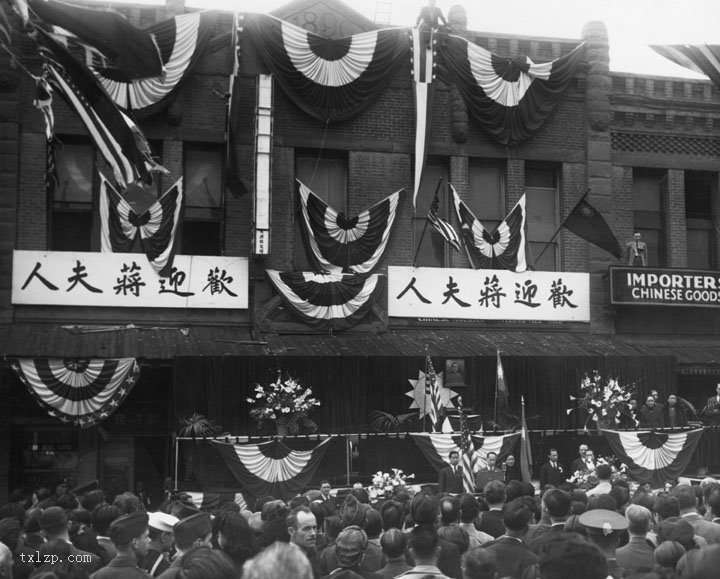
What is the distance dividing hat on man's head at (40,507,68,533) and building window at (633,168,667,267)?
60.5ft

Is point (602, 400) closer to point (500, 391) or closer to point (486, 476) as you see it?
point (500, 391)

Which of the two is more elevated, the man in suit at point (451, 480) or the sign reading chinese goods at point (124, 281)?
the sign reading chinese goods at point (124, 281)

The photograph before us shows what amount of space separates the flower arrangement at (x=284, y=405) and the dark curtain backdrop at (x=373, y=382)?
26 cm

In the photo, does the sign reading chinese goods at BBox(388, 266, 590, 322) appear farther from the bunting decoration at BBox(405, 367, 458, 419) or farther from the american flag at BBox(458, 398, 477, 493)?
the american flag at BBox(458, 398, 477, 493)

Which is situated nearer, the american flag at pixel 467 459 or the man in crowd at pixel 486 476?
the american flag at pixel 467 459

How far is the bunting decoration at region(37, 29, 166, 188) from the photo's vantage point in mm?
13508

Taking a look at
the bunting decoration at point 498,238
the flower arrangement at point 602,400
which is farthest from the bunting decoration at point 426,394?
the bunting decoration at point 498,238

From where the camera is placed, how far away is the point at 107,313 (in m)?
19.0

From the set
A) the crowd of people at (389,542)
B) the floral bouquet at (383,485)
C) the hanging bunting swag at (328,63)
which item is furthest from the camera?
the hanging bunting swag at (328,63)

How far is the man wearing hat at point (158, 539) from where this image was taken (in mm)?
7500

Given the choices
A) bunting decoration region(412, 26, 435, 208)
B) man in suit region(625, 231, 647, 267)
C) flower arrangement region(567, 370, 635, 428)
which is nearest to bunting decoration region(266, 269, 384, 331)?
bunting decoration region(412, 26, 435, 208)

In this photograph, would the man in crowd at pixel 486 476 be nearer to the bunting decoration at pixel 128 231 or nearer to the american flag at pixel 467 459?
the american flag at pixel 467 459

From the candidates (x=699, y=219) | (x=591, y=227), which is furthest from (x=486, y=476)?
(x=699, y=219)

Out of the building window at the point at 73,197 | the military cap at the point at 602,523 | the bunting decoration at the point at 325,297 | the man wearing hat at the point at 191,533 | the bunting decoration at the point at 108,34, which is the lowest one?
the man wearing hat at the point at 191,533
